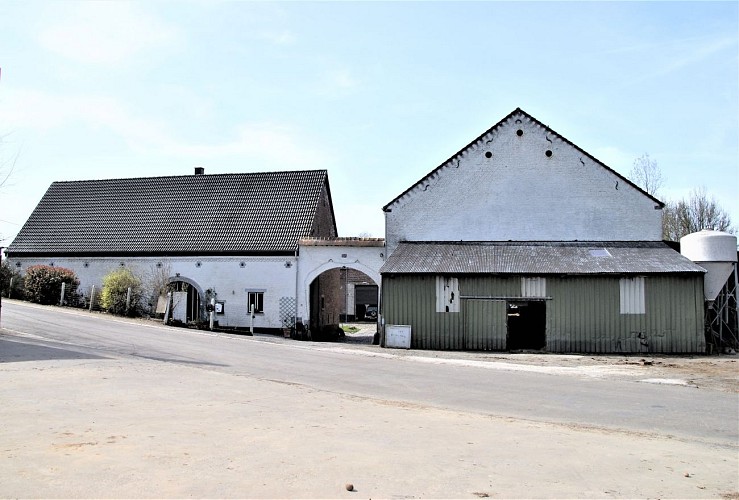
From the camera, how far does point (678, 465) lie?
841 cm

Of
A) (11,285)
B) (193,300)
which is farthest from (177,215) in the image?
(11,285)

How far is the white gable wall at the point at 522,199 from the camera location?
30141mm

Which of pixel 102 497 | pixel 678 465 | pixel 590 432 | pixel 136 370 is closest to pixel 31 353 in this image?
pixel 136 370

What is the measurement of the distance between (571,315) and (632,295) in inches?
102

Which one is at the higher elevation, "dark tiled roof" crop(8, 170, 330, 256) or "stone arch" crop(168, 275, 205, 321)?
"dark tiled roof" crop(8, 170, 330, 256)

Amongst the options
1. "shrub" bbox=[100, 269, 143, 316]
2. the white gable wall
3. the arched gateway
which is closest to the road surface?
the arched gateway

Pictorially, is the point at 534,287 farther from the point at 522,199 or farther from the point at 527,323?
the point at 527,323

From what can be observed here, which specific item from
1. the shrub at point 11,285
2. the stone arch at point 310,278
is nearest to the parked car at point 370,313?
the stone arch at point 310,278

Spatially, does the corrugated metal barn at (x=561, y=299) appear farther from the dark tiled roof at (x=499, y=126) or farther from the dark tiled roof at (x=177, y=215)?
the dark tiled roof at (x=177, y=215)

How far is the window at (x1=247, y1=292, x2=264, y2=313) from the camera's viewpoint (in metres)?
33.0

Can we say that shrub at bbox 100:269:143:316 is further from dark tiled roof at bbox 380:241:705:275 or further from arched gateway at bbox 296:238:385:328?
dark tiled roof at bbox 380:241:705:275

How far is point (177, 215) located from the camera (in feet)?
122

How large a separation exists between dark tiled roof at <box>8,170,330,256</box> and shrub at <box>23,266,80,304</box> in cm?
223

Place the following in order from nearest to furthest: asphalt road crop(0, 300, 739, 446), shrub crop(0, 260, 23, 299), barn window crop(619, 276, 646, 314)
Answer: asphalt road crop(0, 300, 739, 446)
barn window crop(619, 276, 646, 314)
shrub crop(0, 260, 23, 299)
